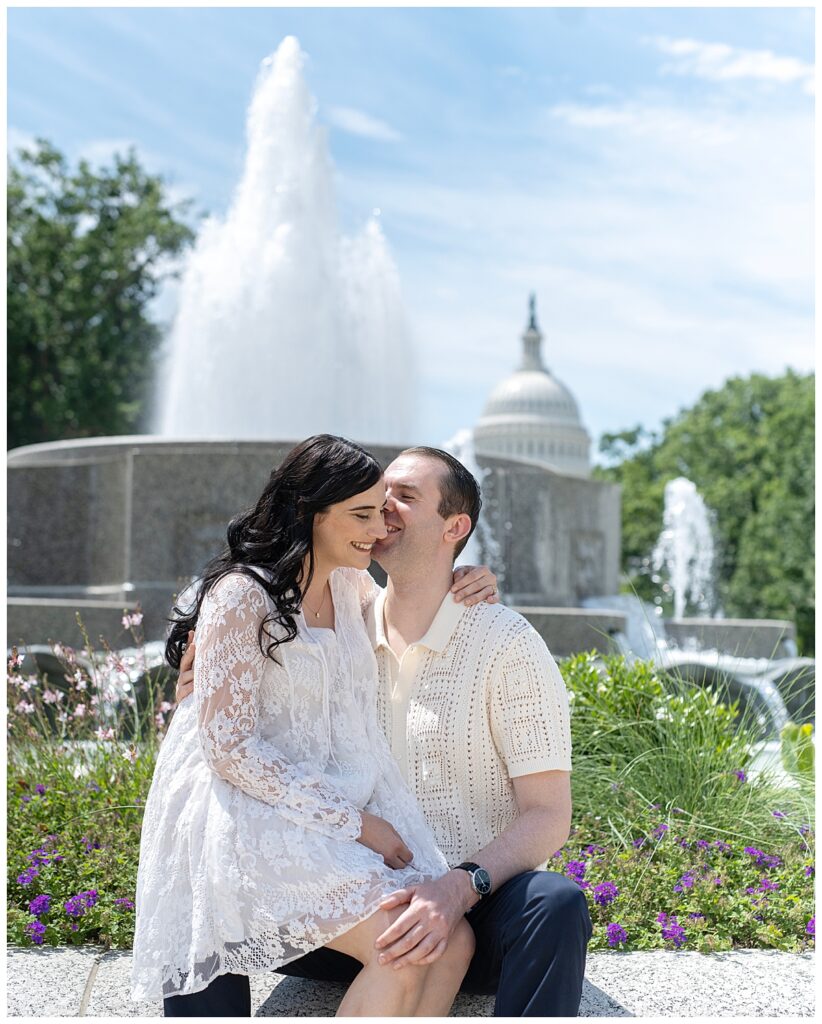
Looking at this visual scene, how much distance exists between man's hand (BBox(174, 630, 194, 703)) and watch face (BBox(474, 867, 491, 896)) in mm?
854

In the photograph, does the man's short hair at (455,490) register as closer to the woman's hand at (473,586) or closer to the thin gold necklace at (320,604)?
the woman's hand at (473,586)

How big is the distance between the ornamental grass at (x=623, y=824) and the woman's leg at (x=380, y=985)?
1.38 m

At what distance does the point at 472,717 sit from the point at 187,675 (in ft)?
2.44

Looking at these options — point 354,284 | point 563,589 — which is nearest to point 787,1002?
point 563,589

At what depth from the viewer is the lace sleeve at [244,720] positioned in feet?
9.32

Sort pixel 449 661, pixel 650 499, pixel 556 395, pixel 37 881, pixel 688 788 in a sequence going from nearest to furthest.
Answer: pixel 449 661, pixel 37 881, pixel 688 788, pixel 650 499, pixel 556 395

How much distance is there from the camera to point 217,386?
1582 cm

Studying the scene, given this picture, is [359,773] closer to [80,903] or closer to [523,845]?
[523,845]

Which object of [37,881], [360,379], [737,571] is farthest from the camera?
[737,571]

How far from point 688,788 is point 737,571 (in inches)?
1380

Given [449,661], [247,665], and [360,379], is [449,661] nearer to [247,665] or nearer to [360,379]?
[247,665]

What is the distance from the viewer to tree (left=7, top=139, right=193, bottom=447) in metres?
29.2

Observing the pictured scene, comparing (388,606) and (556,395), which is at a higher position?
(556,395)

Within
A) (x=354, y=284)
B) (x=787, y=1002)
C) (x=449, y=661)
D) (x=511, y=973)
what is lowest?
(x=787, y=1002)
